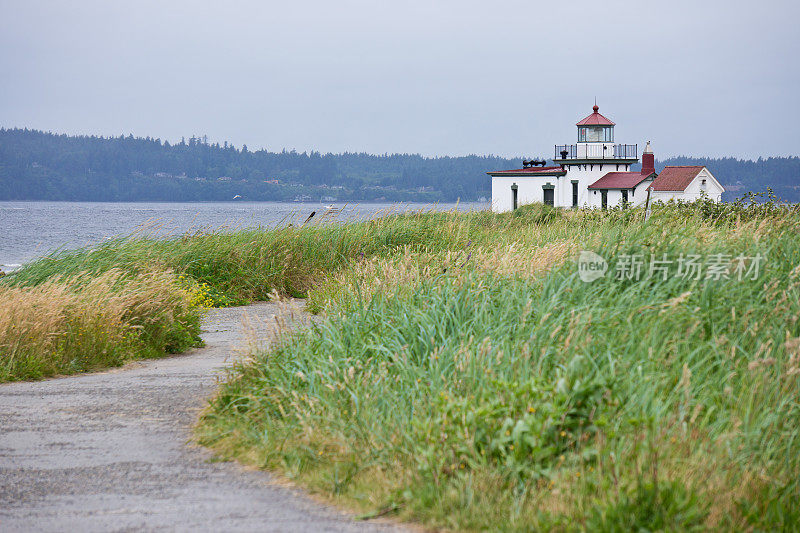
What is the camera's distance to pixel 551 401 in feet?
14.9

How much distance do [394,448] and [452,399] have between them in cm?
49

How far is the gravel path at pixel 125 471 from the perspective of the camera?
4.36m

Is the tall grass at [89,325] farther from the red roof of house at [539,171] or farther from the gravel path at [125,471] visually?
the red roof of house at [539,171]

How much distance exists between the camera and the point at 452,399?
4867 mm

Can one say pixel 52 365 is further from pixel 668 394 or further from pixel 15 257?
pixel 15 257

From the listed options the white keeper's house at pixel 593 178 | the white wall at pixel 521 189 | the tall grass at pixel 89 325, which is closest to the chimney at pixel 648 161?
the white keeper's house at pixel 593 178

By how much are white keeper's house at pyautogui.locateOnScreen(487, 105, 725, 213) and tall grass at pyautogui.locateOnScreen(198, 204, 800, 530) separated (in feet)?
168

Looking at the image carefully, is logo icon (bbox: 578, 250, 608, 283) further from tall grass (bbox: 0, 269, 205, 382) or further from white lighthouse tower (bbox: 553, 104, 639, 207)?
white lighthouse tower (bbox: 553, 104, 639, 207)

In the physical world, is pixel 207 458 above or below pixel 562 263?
below

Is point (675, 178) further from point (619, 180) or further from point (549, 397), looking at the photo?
point (549, 397)

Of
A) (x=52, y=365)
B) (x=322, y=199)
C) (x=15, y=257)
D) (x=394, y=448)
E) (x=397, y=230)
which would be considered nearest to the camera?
(x=394, y=448)

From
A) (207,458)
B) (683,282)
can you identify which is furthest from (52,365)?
(683,282)

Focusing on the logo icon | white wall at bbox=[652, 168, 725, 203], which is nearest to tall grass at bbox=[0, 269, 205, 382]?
the logo icon

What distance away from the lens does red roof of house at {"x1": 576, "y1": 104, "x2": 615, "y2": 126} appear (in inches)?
2282
